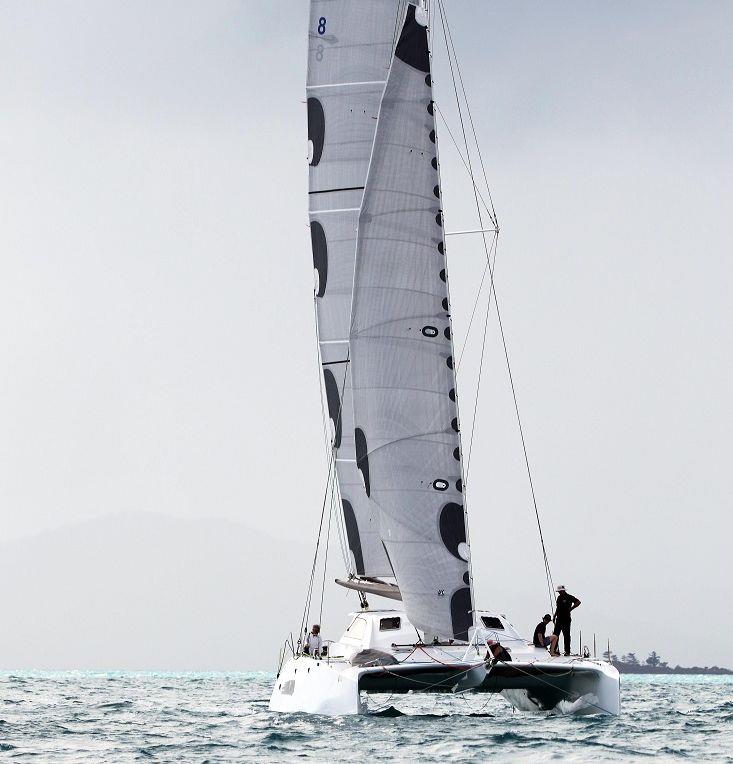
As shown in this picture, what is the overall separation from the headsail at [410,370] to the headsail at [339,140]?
8.04 m

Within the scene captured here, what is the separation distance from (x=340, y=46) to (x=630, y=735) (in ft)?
71.5

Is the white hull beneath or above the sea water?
above

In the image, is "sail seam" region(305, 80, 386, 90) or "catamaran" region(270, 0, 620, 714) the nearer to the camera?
"catamaran" region(270, 0, 620, 714)

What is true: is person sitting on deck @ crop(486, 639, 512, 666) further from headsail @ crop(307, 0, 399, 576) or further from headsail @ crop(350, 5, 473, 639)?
headsail @ crop(307, 0, 399, 576)

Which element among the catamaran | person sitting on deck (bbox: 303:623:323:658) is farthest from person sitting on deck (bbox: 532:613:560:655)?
person sitting on deck (bbox: 303:623:323:658)

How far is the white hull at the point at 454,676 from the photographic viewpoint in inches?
913

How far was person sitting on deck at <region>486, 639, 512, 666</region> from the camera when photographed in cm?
2355

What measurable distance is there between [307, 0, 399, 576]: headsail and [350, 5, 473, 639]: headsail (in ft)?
26.4

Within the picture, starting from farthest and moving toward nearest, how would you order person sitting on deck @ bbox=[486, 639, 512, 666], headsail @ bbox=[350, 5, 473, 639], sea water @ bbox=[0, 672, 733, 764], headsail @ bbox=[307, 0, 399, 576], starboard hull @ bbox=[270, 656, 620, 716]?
headsail @ bbox=[307, 0, 399, 576], headsail @ bbox=[350, 5, 473, 639], person sitting on deck @ bbox=[486, 639, 512, 666], starboard hull @ bbox=[270, 656, 620, 716], sea water @ bbox=[0, 672, 733, 764]

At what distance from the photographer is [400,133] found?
2731cm

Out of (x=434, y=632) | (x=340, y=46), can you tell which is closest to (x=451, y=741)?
(x=434, y=632)

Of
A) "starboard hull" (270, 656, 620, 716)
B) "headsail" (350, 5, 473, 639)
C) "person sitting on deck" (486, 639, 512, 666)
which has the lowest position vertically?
"starboard hull" (270, 656, 620, 716)

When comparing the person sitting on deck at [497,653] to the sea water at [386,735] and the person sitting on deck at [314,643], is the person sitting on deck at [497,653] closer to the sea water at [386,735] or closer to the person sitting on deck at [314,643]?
the sea water at [386,735]

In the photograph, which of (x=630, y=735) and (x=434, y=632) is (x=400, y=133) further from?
(x=630, y=735)
